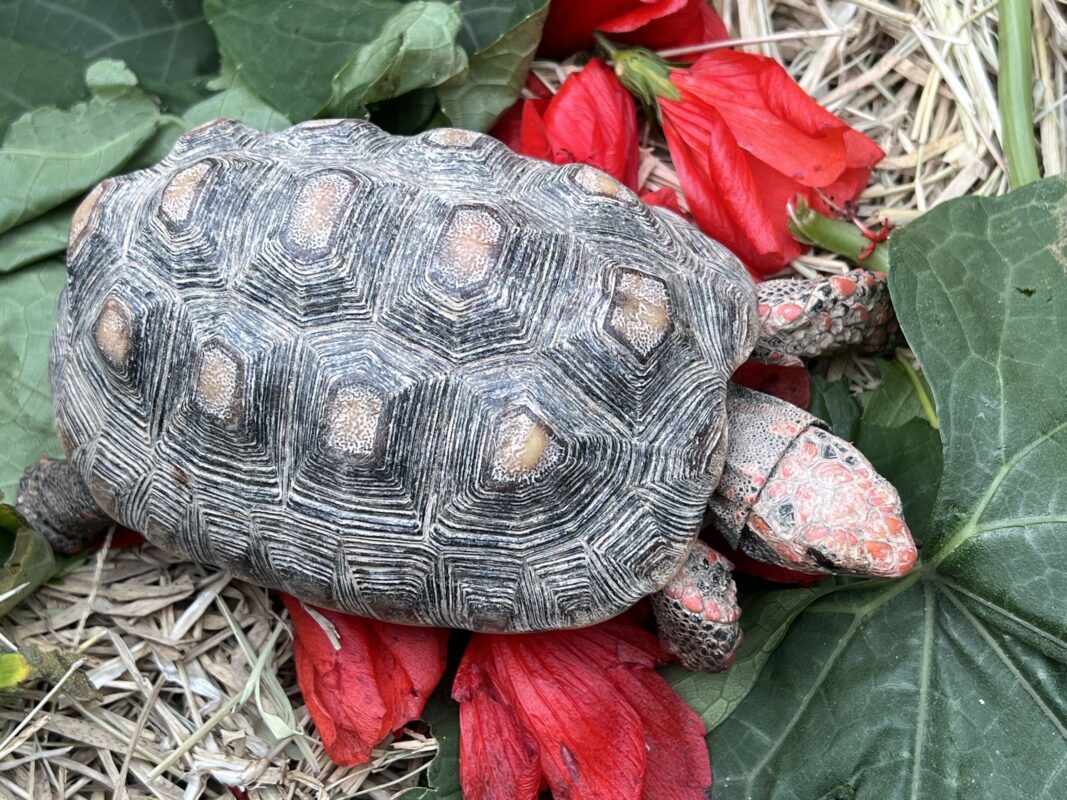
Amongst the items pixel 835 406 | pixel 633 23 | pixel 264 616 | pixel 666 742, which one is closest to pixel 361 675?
pixel 264 616

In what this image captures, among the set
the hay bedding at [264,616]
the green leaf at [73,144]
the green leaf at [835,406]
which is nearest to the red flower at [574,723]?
the hay bedding at [264,616]

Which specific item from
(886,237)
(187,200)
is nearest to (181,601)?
(187,200)

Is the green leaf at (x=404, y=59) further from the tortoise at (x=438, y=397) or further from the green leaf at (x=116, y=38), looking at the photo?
the green leaf at (x=116, y=38)

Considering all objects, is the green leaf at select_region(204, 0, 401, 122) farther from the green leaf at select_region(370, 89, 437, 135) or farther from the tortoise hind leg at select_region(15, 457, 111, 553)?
the tortoise hind leg at select_region(15, 457, 111, 553)

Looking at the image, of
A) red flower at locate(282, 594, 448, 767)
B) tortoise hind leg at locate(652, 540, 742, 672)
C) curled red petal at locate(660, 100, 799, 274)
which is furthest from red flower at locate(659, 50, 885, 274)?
red flower at locate(282, 594, 448, 767)

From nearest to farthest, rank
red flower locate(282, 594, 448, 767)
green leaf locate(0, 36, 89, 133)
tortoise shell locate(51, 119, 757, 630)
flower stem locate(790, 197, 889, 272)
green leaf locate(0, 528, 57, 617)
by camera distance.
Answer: tortoise shell locate(51, 119, 757, 630) → red flower locate(282, 594, 448, 767) → green leaf locate(0, 528, 57, 617) → flower stem locate(790, 197, 889, 272) → green leaf locate(0, 36, 89, 133)

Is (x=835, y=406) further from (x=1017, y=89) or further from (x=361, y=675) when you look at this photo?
(x=361, y=675)
